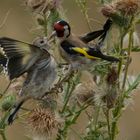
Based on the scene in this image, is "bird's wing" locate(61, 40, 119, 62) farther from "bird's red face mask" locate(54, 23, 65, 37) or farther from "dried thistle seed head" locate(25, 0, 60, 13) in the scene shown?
"dried thistle seed head" locate(25, 0, 60, 13)

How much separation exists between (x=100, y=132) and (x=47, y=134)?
29 cm

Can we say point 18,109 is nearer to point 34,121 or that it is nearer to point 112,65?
point 34,121

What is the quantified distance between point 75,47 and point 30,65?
A: 0.27 m

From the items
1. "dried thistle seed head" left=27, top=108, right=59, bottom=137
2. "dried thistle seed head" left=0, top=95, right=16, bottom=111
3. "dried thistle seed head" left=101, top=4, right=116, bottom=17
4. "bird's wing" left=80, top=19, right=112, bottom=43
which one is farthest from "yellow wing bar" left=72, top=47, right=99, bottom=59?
"dried thistle seed head" left=0, top=95, right=16, bottom=111

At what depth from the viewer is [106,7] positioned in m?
4.09

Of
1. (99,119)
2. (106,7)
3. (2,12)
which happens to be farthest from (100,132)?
(2,12)

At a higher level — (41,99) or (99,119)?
(41,99)

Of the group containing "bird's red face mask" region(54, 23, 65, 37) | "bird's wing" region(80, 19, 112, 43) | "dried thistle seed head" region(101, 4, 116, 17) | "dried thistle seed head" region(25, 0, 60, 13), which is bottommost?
"bird's wing" region(80, 19, 112, 43)

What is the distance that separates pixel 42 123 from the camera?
4023mm

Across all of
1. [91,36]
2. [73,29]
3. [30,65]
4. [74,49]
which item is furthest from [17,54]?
[73,29]

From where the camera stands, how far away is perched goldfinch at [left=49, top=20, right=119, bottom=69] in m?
3.94

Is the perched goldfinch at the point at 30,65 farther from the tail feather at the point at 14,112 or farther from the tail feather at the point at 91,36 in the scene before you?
the tail feather at the point at 91,36

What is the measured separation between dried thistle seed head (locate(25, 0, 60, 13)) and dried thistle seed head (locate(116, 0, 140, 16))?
0.44 metres

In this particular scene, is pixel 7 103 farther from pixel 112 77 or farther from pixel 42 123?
pixel 112 77
